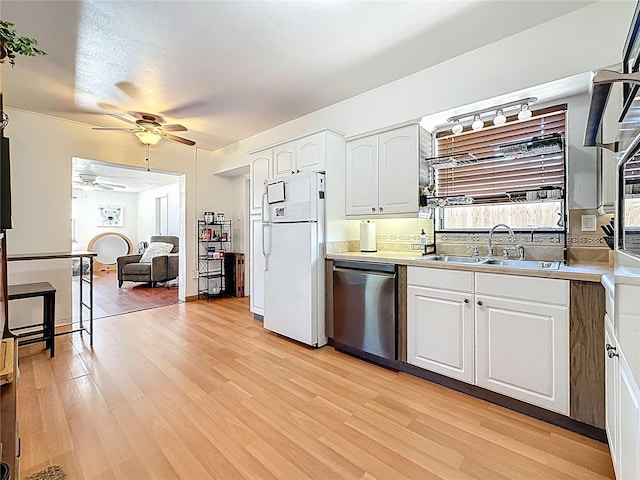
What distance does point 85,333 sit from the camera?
3.47m

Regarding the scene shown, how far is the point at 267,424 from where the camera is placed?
182 centimetres

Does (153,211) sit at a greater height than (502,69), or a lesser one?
lesser

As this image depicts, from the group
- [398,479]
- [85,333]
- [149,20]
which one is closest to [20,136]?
[85,333]

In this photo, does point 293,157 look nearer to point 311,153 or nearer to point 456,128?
point 311,153

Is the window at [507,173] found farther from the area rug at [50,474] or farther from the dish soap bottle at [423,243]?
the area rug at [50,474]

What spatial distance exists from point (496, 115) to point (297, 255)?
2.09 meters

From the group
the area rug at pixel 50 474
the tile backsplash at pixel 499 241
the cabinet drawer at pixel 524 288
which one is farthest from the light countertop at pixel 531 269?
the area rug at pixel 50 474

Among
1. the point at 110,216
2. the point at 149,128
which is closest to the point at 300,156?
the point at 149,128

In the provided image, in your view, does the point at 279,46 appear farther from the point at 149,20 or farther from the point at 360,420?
the point at 360,420

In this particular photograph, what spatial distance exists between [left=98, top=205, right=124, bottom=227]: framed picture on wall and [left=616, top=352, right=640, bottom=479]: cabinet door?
34.9 ft

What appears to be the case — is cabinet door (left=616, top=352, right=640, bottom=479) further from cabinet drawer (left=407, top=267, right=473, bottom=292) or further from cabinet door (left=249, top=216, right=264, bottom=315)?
cabinet door (left=249, top=216, right=264, bottom=315)

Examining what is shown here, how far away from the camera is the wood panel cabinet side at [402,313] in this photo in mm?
2389

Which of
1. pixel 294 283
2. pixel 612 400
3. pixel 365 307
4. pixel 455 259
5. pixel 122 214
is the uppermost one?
pixel 122 214

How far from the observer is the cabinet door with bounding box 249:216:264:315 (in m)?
3.91
